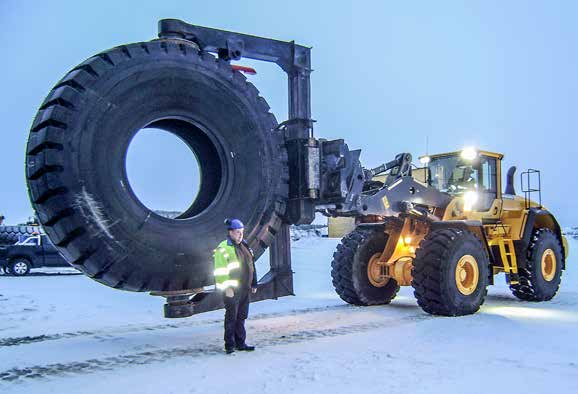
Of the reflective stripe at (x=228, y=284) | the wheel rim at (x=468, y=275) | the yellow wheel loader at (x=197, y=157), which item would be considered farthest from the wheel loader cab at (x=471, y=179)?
the reflective stripe at (x=228, y=284)

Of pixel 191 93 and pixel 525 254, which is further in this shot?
pixel 525 254

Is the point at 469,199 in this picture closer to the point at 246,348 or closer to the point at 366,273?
the point at 366,273

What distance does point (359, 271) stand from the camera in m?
9.82

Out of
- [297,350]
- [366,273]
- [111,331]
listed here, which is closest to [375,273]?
[366,273]

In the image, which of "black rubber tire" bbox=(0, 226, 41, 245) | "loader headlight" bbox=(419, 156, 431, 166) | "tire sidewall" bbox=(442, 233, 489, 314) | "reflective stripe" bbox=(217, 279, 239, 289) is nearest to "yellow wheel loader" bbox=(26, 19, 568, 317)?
"reflective stripe" bbox=(217, 279, 239, 289)

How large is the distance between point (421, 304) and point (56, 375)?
5300 millimetres

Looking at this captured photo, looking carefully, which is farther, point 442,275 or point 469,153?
point 469,153

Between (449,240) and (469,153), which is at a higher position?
(469,153)

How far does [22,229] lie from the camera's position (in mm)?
18656

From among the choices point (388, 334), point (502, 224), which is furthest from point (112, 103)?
point (502, 224)

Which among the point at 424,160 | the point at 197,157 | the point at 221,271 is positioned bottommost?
the point at 221,271

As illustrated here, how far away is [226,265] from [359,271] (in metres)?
4.89

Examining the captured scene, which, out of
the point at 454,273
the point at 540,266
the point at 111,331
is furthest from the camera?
the point at 540,266

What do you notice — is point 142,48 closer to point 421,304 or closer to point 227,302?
point 227,302
